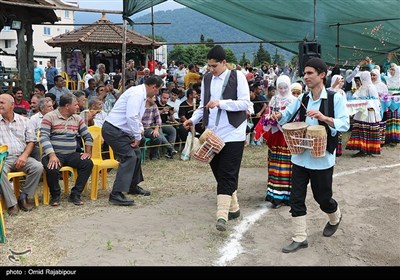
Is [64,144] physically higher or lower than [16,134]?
lower

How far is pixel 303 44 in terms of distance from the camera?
10289 millimetres

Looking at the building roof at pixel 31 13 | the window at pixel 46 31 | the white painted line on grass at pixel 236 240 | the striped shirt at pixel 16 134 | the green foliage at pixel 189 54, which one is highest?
the window at pixel 46 31

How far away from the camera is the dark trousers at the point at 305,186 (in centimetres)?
459

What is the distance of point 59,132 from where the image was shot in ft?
20.7

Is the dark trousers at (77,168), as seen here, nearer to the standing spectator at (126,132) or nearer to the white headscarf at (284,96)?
the standing spectator at (126,132)

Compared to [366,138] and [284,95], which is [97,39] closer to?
[366,138]

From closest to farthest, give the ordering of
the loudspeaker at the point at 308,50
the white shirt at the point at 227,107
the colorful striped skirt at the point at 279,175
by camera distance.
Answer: the white shirt at the point at 227,107
the colorful striped skirt at the point at 279,175
the loudspeaker at the point at 308,50

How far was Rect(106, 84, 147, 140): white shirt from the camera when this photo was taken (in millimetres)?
6133

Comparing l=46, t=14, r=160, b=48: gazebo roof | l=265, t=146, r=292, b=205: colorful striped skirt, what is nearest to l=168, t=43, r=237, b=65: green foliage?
l=46, t=14, r=160, b=48: gazebo roof

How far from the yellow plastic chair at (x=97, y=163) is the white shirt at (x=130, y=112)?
761mm

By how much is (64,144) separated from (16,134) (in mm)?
629

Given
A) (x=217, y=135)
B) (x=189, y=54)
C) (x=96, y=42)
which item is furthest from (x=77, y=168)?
(x=189, y=54)

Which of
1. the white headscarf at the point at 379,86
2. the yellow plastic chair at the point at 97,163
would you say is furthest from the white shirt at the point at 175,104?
the white headscarf at the point at 379,86
